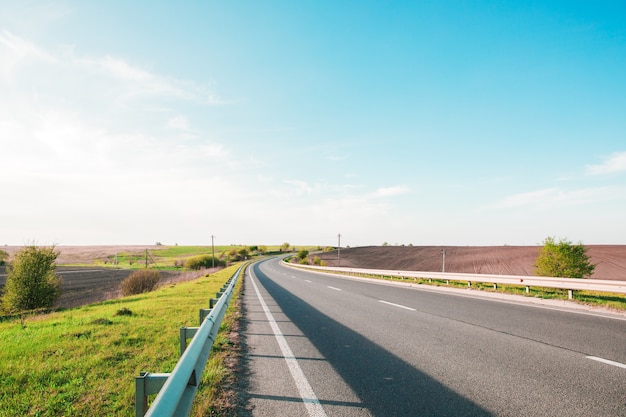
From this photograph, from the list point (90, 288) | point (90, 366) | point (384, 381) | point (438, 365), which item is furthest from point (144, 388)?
point (90, 288)

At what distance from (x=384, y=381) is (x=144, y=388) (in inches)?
115

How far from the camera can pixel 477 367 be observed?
462cm

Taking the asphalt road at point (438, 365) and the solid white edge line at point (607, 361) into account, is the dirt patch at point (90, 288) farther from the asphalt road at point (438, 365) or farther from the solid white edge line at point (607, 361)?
the solid white edge line at point (607, 361)

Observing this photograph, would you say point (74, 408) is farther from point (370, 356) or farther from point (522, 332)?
point (522, 332)

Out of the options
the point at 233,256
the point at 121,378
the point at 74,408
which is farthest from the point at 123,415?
the point at 233,256

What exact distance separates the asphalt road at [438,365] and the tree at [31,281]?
1513cm

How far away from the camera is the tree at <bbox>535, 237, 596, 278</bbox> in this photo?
2561 centimetres

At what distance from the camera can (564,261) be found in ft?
84.7

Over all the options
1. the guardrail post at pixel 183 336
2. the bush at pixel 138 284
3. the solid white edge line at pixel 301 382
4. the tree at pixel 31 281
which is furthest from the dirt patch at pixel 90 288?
the guardrail post at pixel 183 336

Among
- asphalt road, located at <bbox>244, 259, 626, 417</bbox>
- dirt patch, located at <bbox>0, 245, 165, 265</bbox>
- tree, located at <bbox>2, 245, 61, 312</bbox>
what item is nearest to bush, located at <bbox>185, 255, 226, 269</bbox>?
dirt patch, located at <bbox>0, 245, 165, 265</bbox>

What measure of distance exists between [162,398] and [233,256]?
4183 inches

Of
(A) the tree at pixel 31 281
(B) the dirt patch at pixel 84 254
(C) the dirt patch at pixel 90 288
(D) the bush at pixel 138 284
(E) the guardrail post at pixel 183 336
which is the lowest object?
(B) the dirt patch at pixel 84 254

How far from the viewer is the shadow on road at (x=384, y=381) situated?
11.0 feet

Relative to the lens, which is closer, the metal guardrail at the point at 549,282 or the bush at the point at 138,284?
the metal guardrail at the point at 549,282
